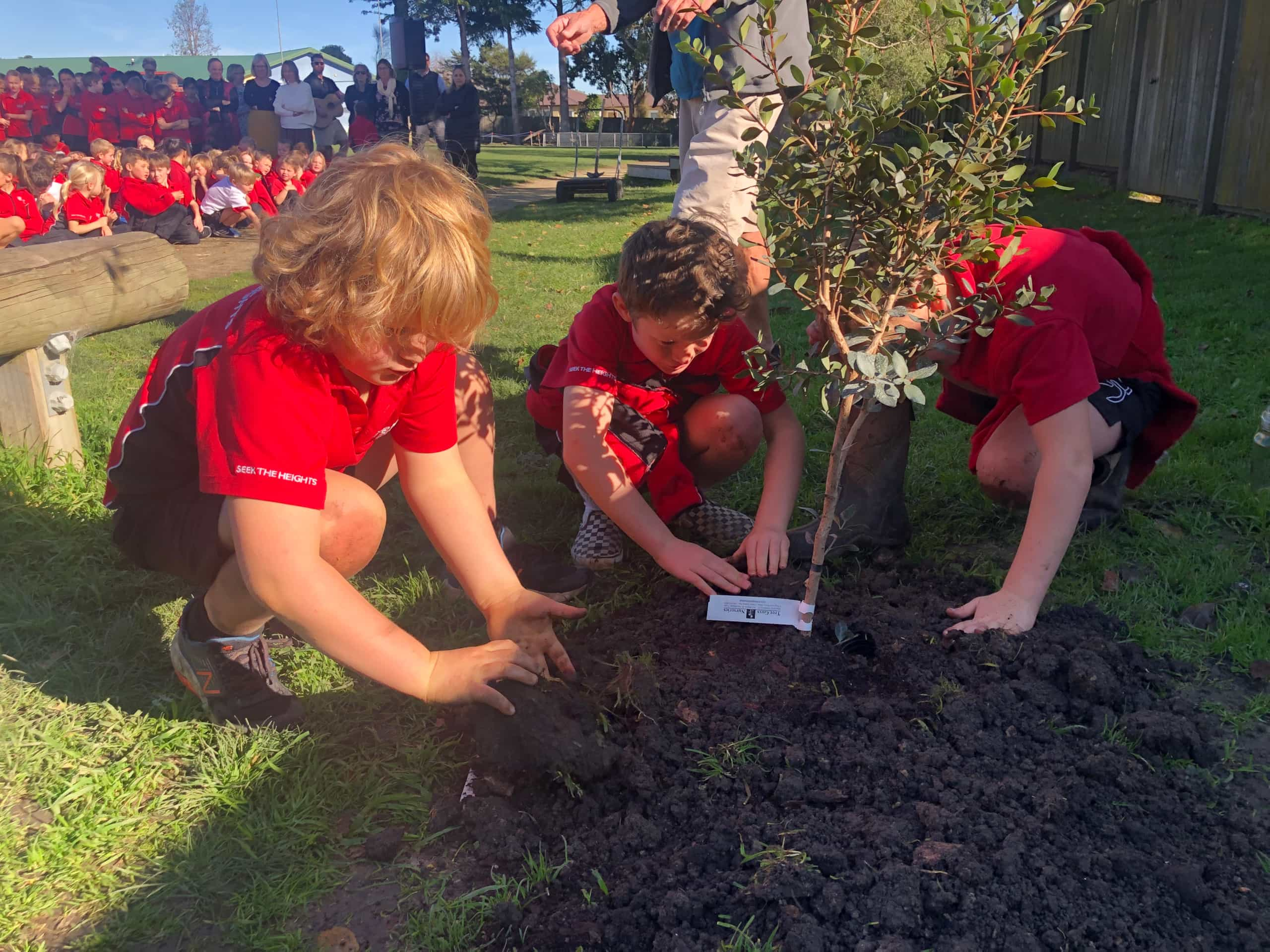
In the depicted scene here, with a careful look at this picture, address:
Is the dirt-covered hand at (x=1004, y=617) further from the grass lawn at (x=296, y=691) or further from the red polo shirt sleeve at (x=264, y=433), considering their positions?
the red polo shirt sleeve at (x=264, y=433)

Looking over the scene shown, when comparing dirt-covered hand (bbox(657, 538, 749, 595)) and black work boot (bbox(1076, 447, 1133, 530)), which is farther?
black work boot (bbox(1076, 447, 1133, 530))

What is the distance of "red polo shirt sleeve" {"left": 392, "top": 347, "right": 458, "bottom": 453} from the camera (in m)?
2.38

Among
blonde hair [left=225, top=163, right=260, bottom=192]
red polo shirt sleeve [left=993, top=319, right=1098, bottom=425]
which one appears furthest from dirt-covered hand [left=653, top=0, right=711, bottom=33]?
blonde hair [left=225, top=163, right=260, bottom=192]

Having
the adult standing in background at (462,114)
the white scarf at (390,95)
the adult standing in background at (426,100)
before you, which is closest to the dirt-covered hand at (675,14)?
the adult standing in background at (462,114)

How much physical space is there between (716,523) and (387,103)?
1731 cm

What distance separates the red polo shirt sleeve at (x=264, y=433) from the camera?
6.18ft

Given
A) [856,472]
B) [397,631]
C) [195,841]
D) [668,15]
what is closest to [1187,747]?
[856,472]

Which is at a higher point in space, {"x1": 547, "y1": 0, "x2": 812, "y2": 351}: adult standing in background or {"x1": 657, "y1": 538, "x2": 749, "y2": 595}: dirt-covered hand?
{"x1": 547, "y1": 0, "x2": 812, "y2": 351}: adult standing in background

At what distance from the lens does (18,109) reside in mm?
15172

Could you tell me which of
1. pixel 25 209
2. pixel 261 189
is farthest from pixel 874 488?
pixel 261 189

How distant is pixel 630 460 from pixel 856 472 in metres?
0.77

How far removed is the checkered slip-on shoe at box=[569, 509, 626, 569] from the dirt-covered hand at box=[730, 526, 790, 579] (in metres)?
0.55

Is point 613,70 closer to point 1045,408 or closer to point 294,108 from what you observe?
point 294,108

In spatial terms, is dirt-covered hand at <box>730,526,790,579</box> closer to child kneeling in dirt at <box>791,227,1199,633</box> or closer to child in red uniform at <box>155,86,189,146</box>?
child kneeling in dirt at <box>791,227,1199,633</box>
